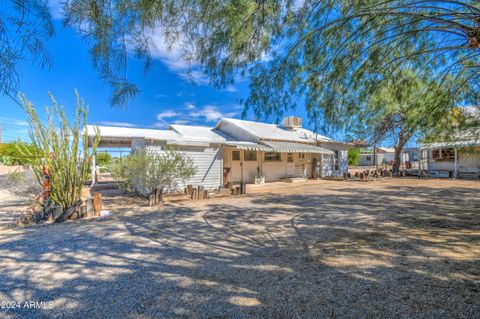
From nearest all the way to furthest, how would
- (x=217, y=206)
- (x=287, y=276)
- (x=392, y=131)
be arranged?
1. (x=287, y=276)
2. (x=217, y=206)
3. (x=392, y=131)

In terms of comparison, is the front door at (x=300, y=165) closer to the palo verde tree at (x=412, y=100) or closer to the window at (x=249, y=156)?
the window at (x=249, y=156)

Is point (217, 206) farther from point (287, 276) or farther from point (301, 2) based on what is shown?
point (301, 2)

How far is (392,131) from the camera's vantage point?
23.5 meters

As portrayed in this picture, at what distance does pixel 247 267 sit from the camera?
430cm

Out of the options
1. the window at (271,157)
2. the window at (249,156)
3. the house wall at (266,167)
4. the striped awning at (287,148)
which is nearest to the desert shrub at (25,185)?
the house wall at (266,167)

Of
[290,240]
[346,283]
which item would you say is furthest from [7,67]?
[290,240]

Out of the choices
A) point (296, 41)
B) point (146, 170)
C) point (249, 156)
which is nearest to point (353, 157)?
point (249, 156)

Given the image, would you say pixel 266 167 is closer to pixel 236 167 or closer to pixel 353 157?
pixel 236 167

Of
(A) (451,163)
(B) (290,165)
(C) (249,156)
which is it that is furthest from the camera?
(A) (451,163)

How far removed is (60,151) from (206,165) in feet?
27.2

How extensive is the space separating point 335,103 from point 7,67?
22.6 ft

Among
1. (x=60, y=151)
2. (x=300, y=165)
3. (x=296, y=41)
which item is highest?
(x=296, y=41)

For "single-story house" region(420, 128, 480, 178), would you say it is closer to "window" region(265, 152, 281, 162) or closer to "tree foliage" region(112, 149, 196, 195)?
"window" region(265, 152, 281, 162)

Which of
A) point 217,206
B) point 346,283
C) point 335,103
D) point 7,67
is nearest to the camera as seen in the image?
point 7,67
